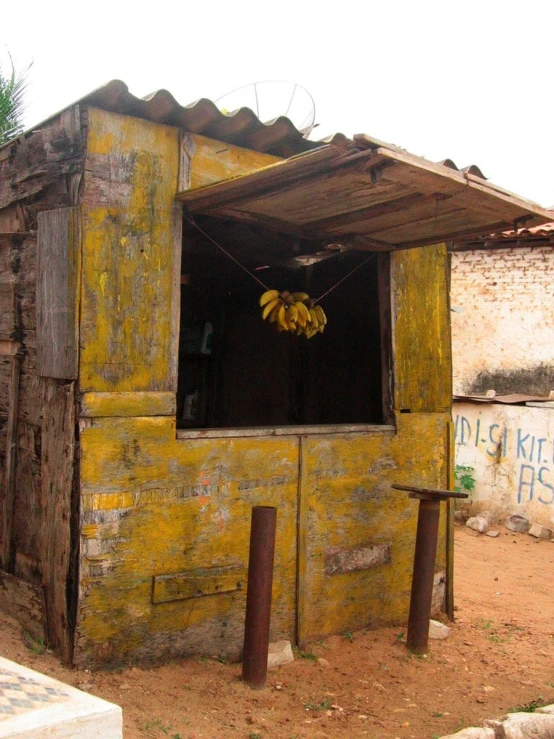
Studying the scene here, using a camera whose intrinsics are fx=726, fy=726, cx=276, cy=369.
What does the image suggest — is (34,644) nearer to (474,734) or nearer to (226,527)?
(226,527)

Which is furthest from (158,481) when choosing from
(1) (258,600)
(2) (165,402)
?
(1) (258,600)

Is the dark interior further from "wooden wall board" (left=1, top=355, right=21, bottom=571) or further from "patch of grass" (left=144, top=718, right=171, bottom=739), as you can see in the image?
"patch of grass" (left=144, top=718, right=171, bottom=739)

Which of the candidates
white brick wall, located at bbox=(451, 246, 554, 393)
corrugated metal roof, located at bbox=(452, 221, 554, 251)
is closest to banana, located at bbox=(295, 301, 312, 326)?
corrugated metal roof, located at bbox=(452, 221, 554, 251)

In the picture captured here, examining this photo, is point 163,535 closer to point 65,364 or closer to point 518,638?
point 65,364

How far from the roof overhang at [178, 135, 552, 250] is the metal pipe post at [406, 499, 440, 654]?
1884mm

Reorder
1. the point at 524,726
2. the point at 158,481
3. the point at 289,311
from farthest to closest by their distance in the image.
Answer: the point at 289,311 < the point at 158,481 < the point at 524,726

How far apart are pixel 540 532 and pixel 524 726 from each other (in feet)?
20.8

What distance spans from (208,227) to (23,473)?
2247 mm

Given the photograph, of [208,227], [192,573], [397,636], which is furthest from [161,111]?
[397,636]

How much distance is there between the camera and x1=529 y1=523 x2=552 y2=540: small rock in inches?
378

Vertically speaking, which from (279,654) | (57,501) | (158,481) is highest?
(158,481)

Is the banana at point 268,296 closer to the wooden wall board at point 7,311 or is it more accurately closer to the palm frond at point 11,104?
the wooden wall board at point 7,311

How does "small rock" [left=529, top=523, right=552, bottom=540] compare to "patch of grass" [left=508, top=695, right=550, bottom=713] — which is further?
"small rock" [left=529, top=523, right=552, bottom=540]

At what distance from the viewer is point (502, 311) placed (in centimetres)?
1370
